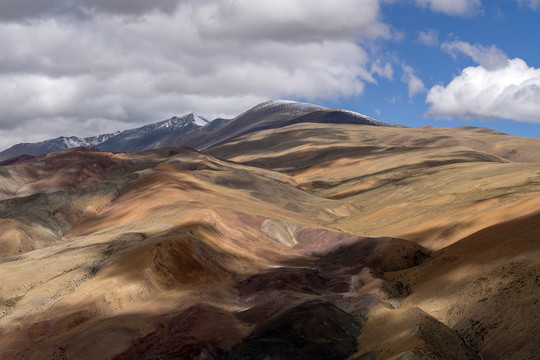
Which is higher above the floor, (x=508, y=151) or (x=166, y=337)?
(x=508, y=151)

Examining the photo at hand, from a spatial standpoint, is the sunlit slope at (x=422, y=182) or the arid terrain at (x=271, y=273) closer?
the arid terrain at (x=271, y=273)

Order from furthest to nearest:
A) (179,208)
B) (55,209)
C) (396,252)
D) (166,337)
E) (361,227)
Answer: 1. (55,209)
2. (361,227)
3. (179,208)
4. (396,252)
5. (166,337)

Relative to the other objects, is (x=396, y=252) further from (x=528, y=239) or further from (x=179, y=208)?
(x=179, y=208)

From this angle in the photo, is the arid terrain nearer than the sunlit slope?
Yes

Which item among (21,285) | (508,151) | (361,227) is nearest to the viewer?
(21,285)

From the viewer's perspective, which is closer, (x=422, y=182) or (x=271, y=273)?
(x=271, y=273)

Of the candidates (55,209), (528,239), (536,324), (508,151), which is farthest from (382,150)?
(536,324)

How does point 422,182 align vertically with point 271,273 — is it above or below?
above

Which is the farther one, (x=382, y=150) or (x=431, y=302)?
(x=382, y=150)
